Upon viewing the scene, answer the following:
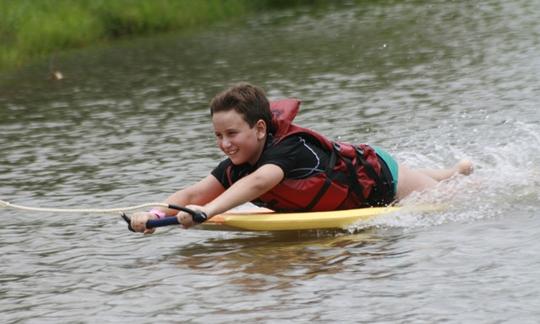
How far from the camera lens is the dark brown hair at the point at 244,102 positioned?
7.08 meters

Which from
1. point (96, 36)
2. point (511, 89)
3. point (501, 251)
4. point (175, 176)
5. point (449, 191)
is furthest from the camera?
point (96, 36)

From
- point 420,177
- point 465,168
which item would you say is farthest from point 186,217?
point 465,168

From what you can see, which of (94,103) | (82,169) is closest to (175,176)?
(82,169)

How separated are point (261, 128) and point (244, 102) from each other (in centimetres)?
20

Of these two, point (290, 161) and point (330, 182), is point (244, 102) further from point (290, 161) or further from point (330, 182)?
point (330, 182)

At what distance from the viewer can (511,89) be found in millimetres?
12930

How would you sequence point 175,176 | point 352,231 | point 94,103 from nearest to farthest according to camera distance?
point 352,231 < point 175,176 < point 94,103

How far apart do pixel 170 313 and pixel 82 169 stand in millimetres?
4997

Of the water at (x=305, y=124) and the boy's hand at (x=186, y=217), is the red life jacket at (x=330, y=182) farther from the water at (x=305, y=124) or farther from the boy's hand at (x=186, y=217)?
the boy's hand at (x=186, y=217)

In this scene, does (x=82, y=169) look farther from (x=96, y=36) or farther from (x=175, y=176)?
(x=96, y=36)

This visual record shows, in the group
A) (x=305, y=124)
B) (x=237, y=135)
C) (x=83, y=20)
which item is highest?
(x=237, y=135)

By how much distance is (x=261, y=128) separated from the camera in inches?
282

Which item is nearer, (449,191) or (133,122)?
(449,191)

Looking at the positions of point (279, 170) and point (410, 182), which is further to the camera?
point (410, 182)
